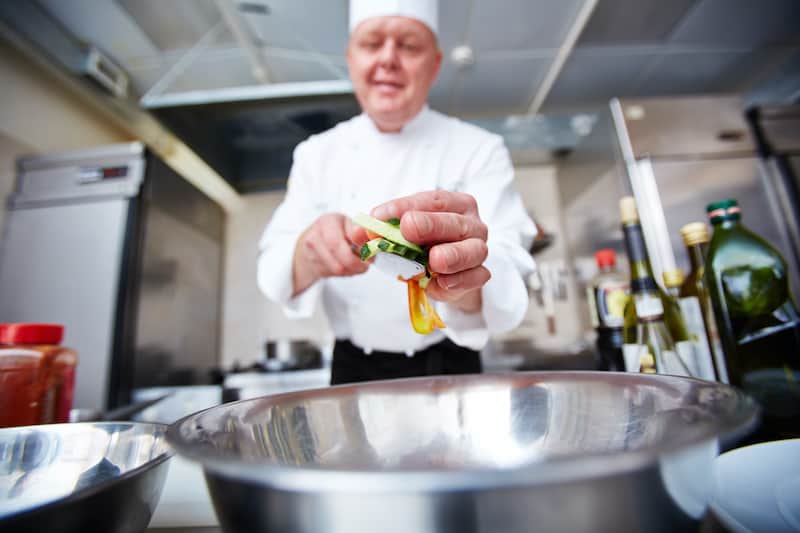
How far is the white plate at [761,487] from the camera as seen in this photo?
221 millimetres

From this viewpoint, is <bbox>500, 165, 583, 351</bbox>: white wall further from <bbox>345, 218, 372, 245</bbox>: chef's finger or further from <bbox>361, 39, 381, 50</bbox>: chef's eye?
<bbox>345, 218, 372, 245</bbox>: chef's finger

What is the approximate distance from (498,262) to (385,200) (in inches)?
12.7

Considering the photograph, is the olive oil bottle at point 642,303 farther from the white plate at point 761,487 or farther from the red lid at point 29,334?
the red lid at point 29,334

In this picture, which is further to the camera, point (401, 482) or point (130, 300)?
point (130, 300)

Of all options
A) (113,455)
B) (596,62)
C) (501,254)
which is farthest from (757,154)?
(113,455)

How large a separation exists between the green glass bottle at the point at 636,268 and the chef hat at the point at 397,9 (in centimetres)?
47

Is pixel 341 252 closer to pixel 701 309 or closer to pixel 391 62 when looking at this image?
pixel 391 62

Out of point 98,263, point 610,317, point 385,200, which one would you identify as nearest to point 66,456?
point 385,200

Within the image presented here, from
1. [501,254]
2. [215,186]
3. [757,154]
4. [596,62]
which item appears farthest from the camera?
[215,186]

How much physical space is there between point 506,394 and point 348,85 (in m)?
1.29

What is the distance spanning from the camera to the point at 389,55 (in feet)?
2.08

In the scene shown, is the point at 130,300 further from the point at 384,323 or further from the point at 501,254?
the point at 501,254

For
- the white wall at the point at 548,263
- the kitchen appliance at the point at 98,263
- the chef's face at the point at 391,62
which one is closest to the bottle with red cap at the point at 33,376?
the chef's face at the point at 391,62

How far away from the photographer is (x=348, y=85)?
4.39 feet
